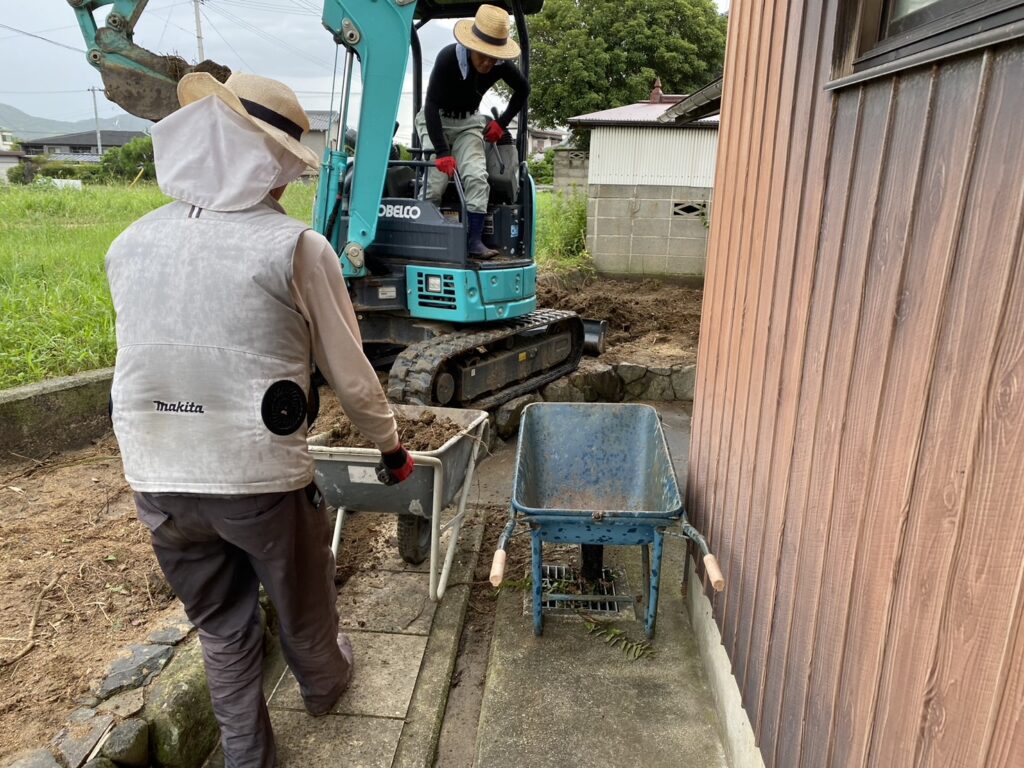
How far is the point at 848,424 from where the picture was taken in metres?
1.57

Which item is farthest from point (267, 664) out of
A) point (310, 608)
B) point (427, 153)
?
point (427, 153)

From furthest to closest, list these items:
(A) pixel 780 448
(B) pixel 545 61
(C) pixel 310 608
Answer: (B) pixel 545 61 < (C) pixel 310 608 < (A) pixel 780 448

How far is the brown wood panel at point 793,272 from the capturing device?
72.4 inches

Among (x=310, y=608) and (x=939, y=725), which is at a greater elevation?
(x=939, y=725)

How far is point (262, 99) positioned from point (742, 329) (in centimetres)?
186

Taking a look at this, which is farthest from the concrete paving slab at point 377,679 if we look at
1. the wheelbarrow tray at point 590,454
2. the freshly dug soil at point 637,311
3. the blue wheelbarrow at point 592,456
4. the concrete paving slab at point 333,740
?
the freshly dug soil at point 637,311

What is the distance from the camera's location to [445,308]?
16.9 ft

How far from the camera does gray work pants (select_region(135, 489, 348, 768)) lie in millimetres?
2010

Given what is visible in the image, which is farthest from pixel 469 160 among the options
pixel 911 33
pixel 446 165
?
pixel 911 33

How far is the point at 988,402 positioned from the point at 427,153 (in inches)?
197

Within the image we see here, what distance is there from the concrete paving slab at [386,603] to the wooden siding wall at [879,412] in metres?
1.48

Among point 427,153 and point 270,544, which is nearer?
point 270,544

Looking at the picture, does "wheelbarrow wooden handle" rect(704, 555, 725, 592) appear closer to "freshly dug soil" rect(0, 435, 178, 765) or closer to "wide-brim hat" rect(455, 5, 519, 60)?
"freshly dug soil" rect(0, 435, 178, 765)

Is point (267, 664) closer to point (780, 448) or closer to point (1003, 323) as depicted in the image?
point (780, 448)
